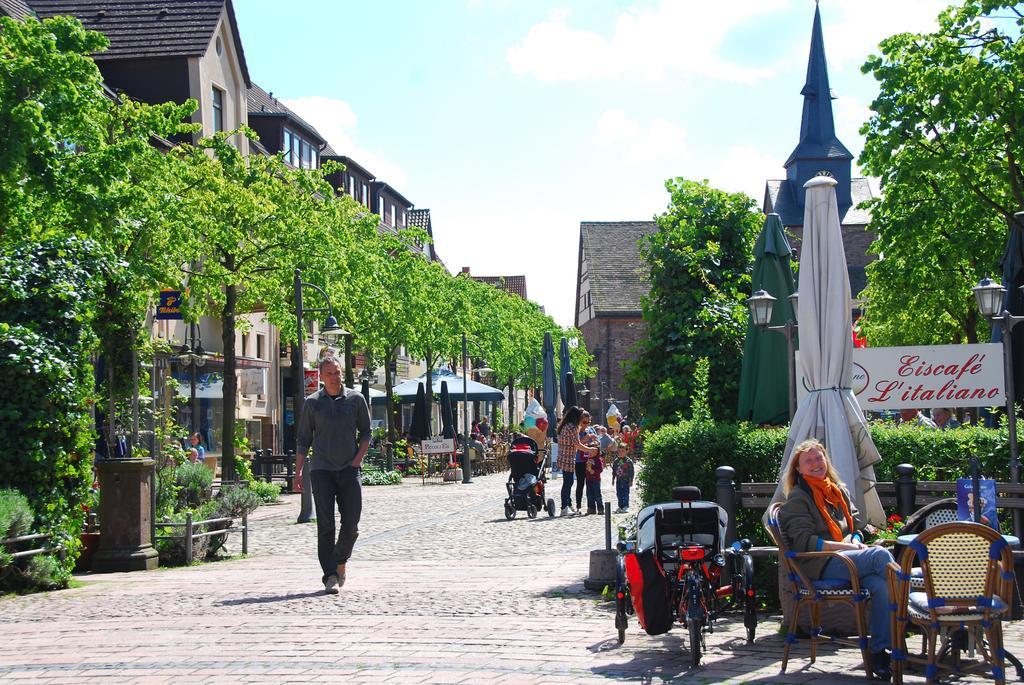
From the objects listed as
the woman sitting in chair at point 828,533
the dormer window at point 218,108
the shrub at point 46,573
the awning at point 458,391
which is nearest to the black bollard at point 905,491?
the woman sitting in chair at point 828,533

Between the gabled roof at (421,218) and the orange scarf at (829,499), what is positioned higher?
the gabled roof at (421,218)

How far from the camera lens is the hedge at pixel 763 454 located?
10.5 metres

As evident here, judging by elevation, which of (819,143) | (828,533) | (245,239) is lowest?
(828,533)

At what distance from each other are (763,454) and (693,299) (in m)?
5.57

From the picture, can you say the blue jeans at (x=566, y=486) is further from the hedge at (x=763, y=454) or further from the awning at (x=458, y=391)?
the awning at (x=458, y=391)

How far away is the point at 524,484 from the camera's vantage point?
72.6 feet

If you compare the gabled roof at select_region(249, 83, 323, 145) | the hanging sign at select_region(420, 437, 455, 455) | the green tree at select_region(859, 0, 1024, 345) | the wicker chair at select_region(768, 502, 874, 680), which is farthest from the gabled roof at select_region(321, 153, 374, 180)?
the wicker chair at select_region(768, 502, 874, 680)

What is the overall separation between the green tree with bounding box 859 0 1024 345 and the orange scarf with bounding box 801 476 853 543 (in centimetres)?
2054

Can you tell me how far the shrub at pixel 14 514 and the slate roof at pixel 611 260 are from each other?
84.6 metres

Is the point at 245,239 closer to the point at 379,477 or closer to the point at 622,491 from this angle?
the point at 379,477

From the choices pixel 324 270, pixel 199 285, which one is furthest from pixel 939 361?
pixel 324 270

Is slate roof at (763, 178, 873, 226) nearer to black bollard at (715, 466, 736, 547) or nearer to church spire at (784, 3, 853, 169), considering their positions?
church spire at (784, 3, 853, 169)

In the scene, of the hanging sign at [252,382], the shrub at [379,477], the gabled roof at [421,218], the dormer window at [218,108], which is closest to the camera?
the shrub at [379,477]

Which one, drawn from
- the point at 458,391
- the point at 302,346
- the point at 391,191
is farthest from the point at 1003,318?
the point at 391,191
